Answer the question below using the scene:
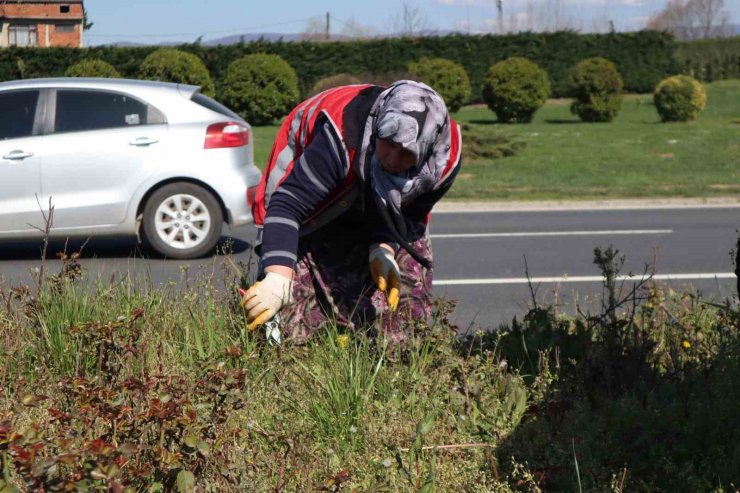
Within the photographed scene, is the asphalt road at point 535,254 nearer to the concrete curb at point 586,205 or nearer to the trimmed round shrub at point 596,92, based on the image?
the concrete curb at point 586,205

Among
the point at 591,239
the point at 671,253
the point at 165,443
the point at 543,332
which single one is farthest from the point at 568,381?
the point at 591,239

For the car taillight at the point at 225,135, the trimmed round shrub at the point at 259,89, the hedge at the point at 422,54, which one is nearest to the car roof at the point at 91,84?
the car taillight at the point at 225,135

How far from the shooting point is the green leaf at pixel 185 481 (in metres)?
2.77

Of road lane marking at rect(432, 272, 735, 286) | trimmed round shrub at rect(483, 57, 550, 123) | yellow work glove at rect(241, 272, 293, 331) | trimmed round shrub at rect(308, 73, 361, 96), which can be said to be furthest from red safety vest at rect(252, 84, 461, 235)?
trimmed round shrub at rect(483, 57, 550, 123)

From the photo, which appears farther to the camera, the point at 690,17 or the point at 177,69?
the point at 690,17

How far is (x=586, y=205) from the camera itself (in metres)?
13.6

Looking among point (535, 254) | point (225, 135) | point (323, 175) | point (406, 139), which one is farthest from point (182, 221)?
point (406, 139)

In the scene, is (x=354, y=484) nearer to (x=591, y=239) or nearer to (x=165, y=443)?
(x=165, y=443)

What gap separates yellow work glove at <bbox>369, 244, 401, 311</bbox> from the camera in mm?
4305

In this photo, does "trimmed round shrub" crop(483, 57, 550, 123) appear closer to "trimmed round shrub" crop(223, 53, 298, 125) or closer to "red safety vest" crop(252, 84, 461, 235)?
"trimmed round shrub" crop(223, 53, 298, 125)

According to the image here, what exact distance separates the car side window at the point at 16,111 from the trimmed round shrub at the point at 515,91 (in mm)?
20463

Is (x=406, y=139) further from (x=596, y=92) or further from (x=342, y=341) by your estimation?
(x=596, y=92)

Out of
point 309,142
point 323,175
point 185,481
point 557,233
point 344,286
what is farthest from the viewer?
point 557,233

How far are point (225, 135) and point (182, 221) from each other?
857 mm
